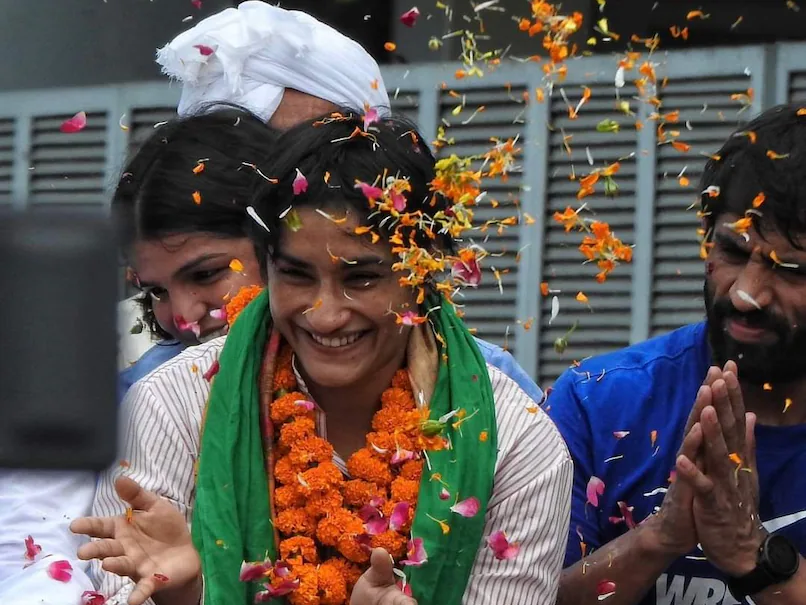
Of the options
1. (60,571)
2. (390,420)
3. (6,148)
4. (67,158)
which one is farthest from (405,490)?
(6,148)

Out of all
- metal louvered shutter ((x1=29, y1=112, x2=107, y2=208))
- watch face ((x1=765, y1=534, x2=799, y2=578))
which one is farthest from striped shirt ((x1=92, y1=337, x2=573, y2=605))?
metal louvered shutter ((x1=29, y1=112, x2=107, y2=208))

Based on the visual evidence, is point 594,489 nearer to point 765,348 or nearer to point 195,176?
point 765,348

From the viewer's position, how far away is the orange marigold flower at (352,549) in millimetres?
3301


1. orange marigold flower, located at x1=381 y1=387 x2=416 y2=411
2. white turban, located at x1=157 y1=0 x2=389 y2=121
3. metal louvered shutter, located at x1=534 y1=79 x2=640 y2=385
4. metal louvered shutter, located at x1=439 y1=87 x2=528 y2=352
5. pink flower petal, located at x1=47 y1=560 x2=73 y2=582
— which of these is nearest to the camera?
pink flower petal, located at x1=47 y1=560 x2=73 y2=582

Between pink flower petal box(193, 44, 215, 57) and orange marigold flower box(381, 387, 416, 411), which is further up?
pink flower petal box(193, 44, 215, 57)

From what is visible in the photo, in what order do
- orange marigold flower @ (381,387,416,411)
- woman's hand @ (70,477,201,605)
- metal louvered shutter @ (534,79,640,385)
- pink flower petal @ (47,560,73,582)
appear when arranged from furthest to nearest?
metal louvered shutter @ (534,79,640,385) → orange marigold flower @ (381,387,416,411) → pink flower petal @ (47,560,73,582) → woman's hand @ (70,477,201,605)

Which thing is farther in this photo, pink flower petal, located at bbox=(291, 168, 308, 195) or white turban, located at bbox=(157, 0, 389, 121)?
white turban, located at bbox=(157, 0, 389, 121)

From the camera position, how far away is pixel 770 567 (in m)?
3.46

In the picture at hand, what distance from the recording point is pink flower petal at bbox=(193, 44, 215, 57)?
4.48m

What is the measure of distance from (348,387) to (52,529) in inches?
27.3

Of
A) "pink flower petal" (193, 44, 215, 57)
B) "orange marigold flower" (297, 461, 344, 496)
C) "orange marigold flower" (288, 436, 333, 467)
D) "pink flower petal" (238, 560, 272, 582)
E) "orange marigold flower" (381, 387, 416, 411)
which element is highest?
"pink flower petal" (193, 44, 215, 57)

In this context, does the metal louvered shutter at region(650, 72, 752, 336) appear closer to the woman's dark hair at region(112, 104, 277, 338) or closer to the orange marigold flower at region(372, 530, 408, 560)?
the woman's dark hair at region(112, 104, 277, 338)

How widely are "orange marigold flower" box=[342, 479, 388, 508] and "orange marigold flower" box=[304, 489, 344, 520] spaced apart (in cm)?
3

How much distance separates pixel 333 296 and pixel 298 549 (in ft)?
1.71
